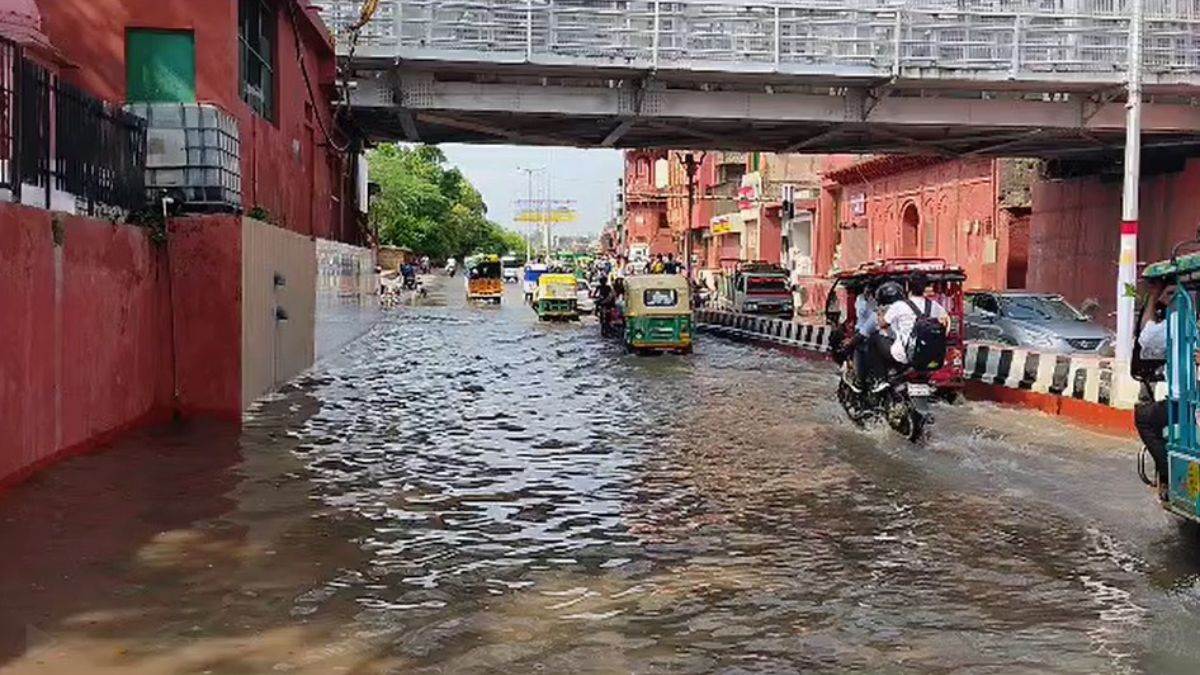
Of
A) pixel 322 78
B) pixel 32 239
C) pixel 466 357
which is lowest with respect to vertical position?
pixel 466 357

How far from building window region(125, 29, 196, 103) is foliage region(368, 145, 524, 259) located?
49542 millimetres

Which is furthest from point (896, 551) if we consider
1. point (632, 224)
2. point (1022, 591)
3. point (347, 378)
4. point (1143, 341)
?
point (632, 224)

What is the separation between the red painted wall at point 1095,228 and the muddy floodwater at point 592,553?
17942 mm

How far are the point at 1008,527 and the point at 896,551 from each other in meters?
1.26

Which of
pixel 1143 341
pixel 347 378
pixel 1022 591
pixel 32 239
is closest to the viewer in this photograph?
pixel 1022 591

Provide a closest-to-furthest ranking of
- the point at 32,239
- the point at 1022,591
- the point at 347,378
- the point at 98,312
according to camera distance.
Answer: the point at 1022,591 < the point at 32,239 < the point at 98,312 < the point at 347,378

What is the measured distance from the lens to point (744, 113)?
27.4 metres

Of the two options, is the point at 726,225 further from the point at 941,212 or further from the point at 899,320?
the point at 899,320

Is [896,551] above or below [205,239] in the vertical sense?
below

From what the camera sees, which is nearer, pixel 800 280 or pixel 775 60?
pixel 775 60

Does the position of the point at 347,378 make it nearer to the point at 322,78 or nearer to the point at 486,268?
the point at 322,78

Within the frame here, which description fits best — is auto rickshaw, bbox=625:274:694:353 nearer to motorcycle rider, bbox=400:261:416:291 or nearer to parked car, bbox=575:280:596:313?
parked car, bbox=575:280:596:313

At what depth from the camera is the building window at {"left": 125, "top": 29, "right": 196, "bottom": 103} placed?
53.5ft

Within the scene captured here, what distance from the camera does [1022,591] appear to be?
7.14m
